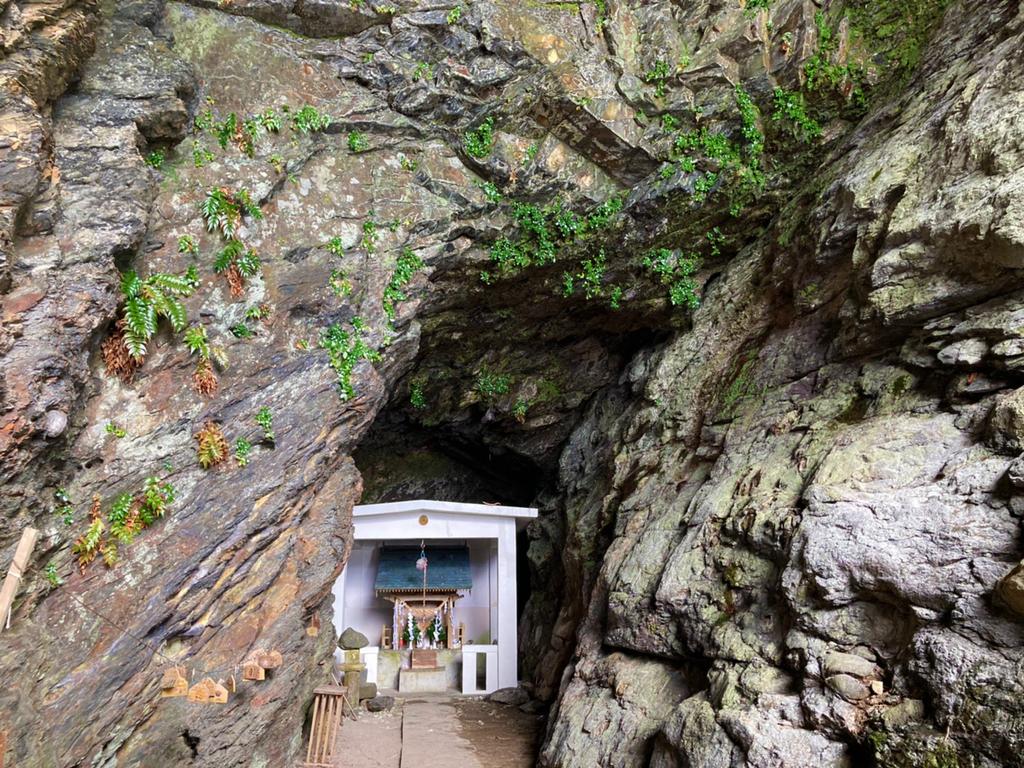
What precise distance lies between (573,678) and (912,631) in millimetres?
4237

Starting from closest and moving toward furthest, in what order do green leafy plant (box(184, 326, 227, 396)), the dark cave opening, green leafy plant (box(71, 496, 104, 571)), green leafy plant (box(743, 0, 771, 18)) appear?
1. green leafy plant (box(71, 496, 104, 571))
2. green leafy plant (box(184, 326, 227, 396))
3. green leafy plant (box(743, 0, 771, 18))
4. the dark cave opening

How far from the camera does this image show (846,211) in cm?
705

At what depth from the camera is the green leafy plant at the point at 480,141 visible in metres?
9.06

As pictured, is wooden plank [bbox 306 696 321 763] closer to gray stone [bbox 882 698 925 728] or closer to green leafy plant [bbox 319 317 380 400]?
green leafy plant [bbox 319 317 380 400]

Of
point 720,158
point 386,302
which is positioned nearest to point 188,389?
point 386,302

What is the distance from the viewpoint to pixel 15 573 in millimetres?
4793

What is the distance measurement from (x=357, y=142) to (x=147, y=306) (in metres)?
3.77

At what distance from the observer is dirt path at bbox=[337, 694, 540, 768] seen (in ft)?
25.4

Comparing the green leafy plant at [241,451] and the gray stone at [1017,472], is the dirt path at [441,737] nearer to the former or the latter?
the green leafy plant at [241,451]

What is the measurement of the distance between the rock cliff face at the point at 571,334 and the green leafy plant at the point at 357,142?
0.03m

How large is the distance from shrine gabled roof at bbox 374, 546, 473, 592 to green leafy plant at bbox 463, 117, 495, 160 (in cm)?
798

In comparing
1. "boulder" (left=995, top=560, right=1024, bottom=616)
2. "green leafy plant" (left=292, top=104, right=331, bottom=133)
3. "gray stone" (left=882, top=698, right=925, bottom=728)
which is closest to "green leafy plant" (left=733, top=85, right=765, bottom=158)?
"green leafy plant" (left=292, top=104, right=331, bottom=133)

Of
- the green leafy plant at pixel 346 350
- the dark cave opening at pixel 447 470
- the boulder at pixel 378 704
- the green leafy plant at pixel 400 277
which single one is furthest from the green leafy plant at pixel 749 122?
the boulder at pixel 378 704

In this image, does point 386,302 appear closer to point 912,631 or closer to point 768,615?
point 768,615
